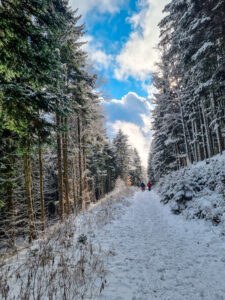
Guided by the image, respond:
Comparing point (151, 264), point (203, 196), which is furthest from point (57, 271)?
point (203, 196)

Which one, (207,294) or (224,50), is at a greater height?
(224,50)

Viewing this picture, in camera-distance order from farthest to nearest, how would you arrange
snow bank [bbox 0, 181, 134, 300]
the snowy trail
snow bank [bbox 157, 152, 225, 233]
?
snow bank [bbox 157, 152, 225, 233] → the snowy trail → snow bank [bbox 0, 181, 134, 300]

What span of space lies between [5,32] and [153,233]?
8072 mm

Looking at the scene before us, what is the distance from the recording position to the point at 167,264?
374 cm

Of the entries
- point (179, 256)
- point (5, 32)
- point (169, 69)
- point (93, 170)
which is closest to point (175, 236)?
point (179, 256)

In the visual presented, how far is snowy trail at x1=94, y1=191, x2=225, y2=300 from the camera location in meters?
2.79

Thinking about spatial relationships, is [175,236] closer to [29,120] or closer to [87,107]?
[29,120]

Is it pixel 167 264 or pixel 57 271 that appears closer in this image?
pixel 57 271

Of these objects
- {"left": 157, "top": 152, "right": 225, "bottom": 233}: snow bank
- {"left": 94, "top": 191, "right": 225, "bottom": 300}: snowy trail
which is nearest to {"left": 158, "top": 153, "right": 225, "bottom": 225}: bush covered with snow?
{"left": 157, "top": 152, "right": 225, "bottom": 233}: snow bank

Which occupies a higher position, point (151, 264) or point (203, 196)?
point (203, 196)

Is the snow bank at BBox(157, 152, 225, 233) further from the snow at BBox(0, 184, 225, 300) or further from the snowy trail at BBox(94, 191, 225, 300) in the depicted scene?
the snowy trail at BBox(94, 191, 225, 300)

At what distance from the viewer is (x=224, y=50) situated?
8070 mm

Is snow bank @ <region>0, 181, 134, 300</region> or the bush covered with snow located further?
the bush covered with snow

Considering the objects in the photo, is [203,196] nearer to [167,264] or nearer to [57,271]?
[167,264]
